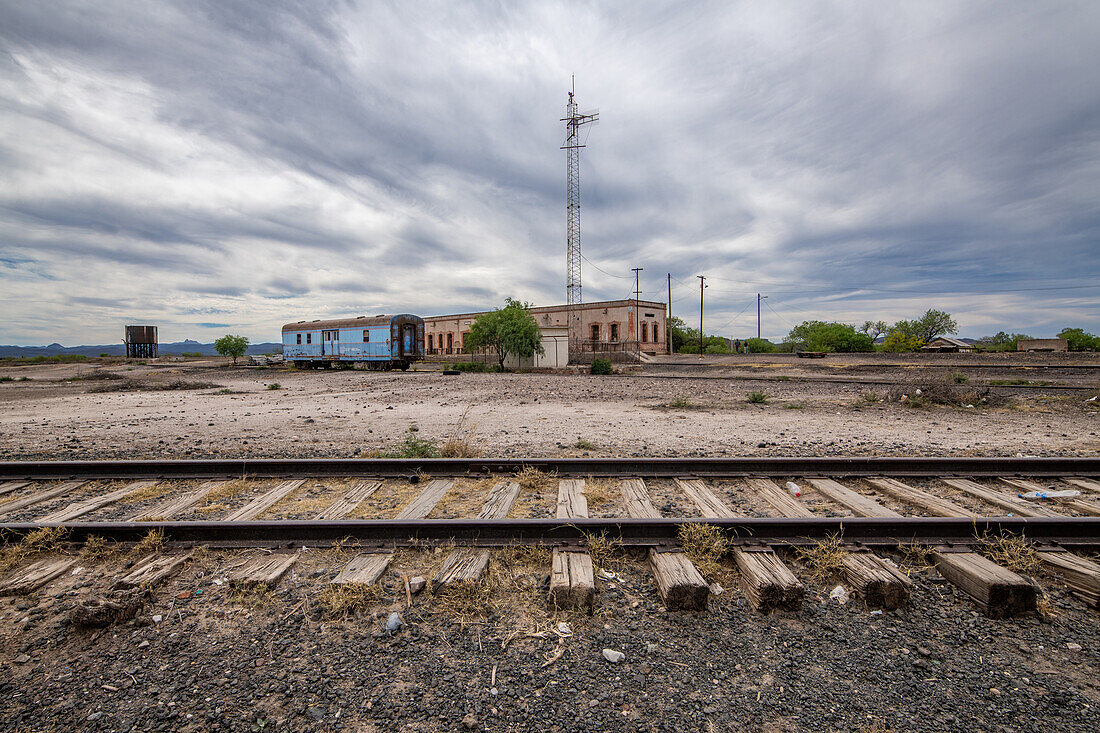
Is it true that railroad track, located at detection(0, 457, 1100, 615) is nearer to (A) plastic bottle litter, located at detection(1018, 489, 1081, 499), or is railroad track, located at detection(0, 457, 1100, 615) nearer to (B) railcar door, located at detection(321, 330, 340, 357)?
(A) plastic bottle litter, located at detection(1018, 489, 1081, 499)

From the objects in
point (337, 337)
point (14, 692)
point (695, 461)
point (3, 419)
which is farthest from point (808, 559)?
point (337, 337)

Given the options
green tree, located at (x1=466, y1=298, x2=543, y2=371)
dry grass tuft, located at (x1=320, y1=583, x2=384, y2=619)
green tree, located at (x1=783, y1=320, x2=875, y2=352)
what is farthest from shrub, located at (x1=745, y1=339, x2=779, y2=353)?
dry grass tuft, located at (x1=320, y1=583, x2=384, y2=619)

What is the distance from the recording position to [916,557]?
3.16 meters

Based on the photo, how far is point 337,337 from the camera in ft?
106

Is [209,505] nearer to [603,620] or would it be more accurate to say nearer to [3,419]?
[603,620]

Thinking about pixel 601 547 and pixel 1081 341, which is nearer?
pixel 601 547

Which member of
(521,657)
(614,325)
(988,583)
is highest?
(614,325)

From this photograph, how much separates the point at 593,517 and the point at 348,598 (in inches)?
77.1

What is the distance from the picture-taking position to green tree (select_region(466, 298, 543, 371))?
32219 millimetres

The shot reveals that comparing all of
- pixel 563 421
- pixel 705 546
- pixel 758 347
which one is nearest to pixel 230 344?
pixel 563 421

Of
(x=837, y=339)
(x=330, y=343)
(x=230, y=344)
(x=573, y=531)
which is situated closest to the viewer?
(x=573, y=531)

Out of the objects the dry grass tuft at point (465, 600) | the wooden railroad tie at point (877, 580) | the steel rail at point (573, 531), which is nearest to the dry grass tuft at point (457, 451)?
the steel rail at point (573, 531)

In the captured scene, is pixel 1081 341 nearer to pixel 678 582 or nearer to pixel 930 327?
pixel 930 327

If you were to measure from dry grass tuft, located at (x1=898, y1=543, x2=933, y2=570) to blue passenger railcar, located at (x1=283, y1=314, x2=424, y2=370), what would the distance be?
97.0ft
